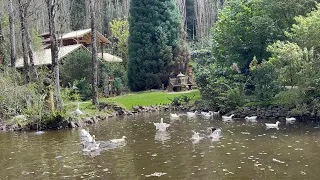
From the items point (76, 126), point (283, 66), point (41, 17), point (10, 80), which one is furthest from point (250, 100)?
→ point (41, 17)

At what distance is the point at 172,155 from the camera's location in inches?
520

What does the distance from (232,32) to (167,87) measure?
37.4ft

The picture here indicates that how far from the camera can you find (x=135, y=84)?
39.7 m

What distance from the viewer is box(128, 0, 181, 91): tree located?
130ft

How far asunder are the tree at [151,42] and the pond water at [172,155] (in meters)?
20.4

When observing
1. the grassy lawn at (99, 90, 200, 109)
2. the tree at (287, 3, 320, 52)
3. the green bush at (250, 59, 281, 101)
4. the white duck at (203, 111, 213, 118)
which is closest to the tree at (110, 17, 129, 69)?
the grassy lawn at (99, 90, 200, 109)

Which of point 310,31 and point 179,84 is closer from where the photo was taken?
point 310,31

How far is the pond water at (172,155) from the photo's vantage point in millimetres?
11008

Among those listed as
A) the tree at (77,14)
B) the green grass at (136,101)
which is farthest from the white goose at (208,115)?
the tree at (77,14)

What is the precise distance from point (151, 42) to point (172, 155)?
93.1ft

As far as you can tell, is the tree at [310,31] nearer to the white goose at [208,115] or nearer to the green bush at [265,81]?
the green bush at [265,81]

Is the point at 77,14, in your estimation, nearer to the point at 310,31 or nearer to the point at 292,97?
the point at 310,31

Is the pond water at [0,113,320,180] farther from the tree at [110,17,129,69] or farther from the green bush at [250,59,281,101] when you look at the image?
the tree at [110,17,129,69]

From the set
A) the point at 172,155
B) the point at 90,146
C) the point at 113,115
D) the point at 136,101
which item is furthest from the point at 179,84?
the point at 172,155
